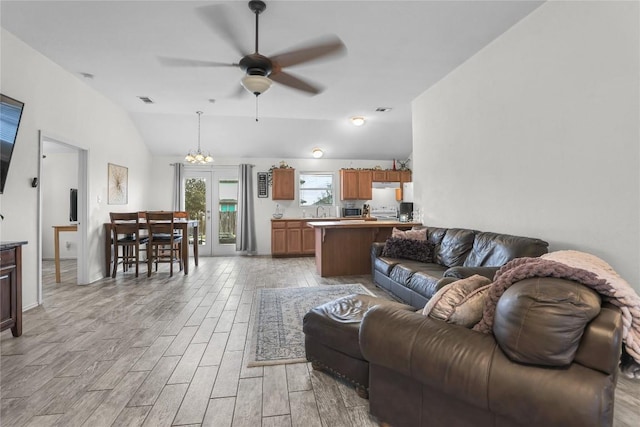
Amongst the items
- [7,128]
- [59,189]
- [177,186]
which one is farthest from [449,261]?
[59,189]

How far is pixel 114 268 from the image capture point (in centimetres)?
502

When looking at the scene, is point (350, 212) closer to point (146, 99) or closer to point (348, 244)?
point (348, 244)

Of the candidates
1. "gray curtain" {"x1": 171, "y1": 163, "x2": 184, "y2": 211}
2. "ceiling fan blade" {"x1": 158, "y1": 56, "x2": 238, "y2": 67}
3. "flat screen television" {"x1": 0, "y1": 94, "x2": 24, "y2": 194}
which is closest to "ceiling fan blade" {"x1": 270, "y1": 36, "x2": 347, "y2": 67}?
"ceiling fan blade" {"x1": 158, "y1": 56, "x2": 238, "y2": 67}

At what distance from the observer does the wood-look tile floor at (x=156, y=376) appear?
1.70m

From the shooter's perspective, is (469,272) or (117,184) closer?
(469,272)

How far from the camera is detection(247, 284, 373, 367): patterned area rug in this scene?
237 centimetres

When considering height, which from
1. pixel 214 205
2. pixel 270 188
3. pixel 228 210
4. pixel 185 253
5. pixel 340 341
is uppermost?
pixel 270 188

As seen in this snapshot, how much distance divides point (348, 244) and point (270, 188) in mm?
3436

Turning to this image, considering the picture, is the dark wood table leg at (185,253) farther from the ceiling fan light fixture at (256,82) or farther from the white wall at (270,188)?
the ceiling fan light fixture at (256,82)

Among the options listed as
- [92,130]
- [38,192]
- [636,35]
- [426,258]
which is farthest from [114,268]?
[636,35]

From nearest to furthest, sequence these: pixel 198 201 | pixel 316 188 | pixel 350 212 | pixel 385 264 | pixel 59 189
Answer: pixel 385 264 < pixel 59 189 < pixel 198 201 < pixel 350 212 < pixel 316 188

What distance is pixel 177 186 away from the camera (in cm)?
739

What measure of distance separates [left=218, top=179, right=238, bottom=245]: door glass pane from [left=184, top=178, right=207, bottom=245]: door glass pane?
1.28 ft

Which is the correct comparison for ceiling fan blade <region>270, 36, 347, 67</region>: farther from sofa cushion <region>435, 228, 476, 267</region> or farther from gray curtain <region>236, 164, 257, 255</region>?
gray curtain <region>236, 164, 257, 255</region>
